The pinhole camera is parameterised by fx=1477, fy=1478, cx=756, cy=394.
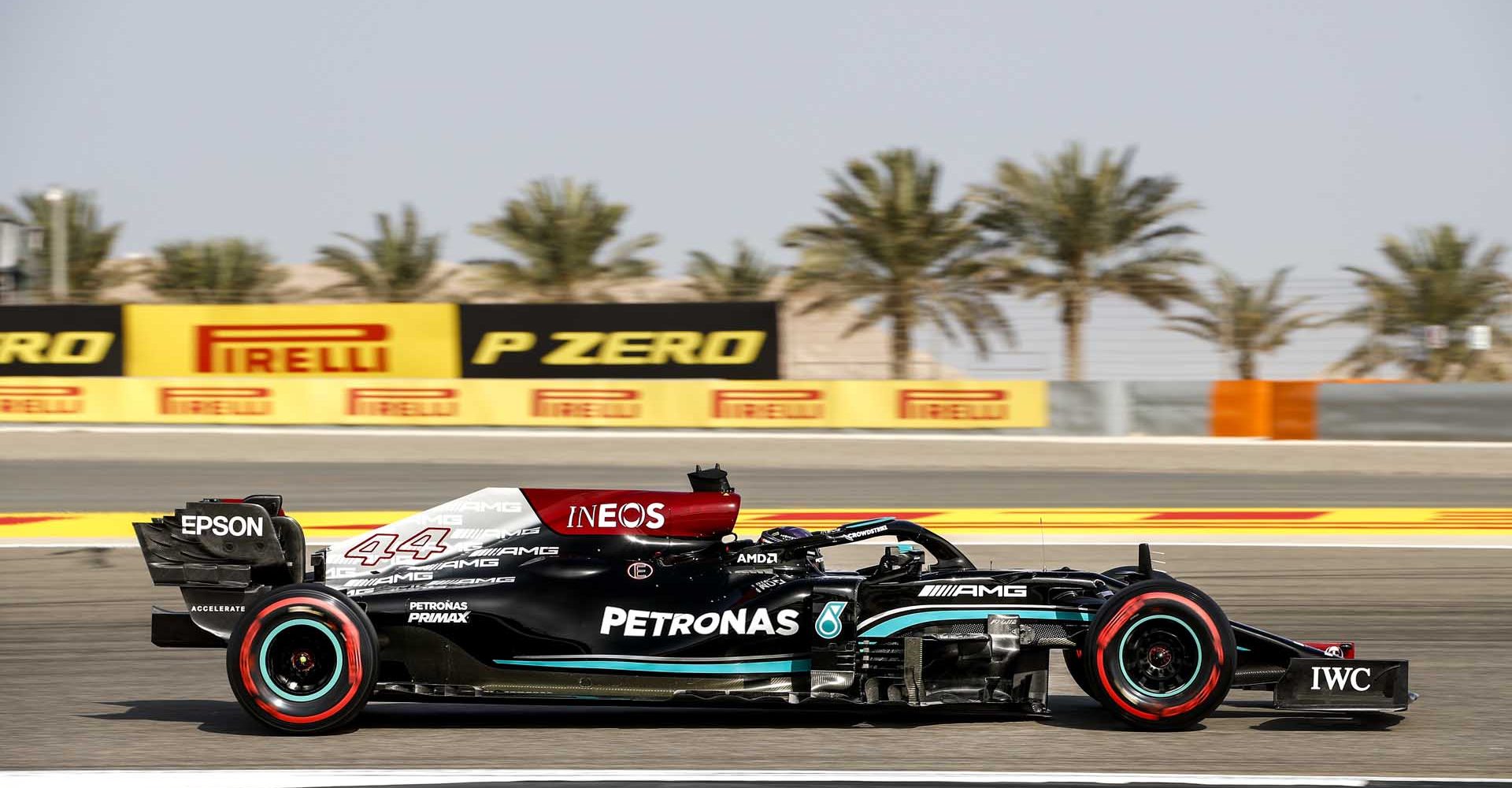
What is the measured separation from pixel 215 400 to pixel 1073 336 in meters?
11.7

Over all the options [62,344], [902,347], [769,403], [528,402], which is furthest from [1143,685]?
[62,344]

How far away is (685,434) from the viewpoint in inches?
755

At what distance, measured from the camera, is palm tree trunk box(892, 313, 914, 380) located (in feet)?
66.2

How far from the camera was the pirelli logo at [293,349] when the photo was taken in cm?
2095

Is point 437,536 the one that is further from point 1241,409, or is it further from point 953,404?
point 1241,409

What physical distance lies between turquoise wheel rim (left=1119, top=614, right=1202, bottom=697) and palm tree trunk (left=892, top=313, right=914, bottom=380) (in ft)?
46.2

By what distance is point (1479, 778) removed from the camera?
205 inches

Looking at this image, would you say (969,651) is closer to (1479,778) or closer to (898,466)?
(1479,778)

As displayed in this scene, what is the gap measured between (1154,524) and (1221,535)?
871 millimetres

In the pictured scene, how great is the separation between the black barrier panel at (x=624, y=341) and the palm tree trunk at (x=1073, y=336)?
3919mm

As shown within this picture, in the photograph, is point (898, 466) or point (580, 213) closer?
point (898, 466)

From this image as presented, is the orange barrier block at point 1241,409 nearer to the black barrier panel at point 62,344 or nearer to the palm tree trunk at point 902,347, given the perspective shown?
the palm tree trunk at point 902,347

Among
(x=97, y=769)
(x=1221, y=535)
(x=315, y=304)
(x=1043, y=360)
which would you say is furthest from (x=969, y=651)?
(x=315, y=304)

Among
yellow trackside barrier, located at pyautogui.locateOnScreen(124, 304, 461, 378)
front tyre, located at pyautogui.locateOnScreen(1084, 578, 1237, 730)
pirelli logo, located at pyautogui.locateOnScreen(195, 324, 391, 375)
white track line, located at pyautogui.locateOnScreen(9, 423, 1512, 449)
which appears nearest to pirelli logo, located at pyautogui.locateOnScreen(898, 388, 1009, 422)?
white track line, located at pyautogui.locateOnScreen(9, 423, 1512, 449)
